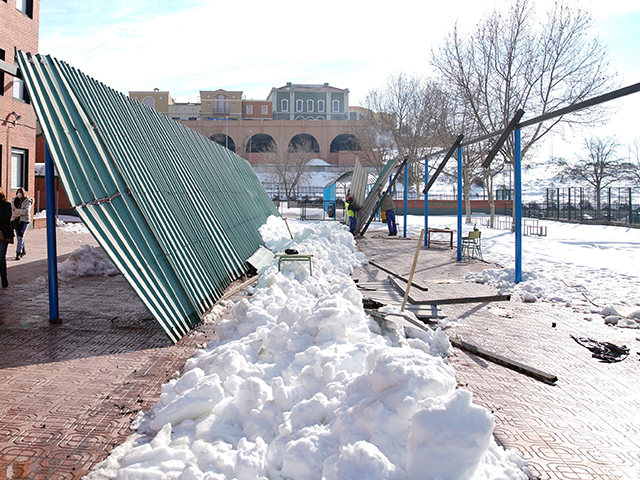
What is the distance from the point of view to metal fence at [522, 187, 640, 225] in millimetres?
25906

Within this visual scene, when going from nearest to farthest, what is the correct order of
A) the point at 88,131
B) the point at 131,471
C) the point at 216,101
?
the point at 131,471 → the point at 88,131 → the point at 216,101

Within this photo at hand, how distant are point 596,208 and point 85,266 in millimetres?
29555

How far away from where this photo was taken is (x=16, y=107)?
17906 mm

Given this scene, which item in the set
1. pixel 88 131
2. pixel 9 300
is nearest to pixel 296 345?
pixel 88 131

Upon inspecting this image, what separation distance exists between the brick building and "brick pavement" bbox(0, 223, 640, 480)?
12337mm

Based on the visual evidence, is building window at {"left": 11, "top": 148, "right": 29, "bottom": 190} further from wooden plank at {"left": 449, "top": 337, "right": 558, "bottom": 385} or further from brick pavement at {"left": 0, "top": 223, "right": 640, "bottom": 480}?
wooden plank at {"left": 449, "top": 337, "right": 558, "bottom": 385}

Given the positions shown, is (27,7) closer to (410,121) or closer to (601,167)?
(410,121)

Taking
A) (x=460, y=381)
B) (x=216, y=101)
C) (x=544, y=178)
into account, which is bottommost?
(x=460, y=381)

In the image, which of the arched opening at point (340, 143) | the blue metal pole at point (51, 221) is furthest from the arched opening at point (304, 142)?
the blue metal pole at point (51, 221)

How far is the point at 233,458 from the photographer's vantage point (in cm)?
273

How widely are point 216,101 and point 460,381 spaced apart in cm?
8094

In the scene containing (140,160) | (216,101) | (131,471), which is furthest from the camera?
(216,101)

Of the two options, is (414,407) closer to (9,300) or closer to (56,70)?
(56,70)

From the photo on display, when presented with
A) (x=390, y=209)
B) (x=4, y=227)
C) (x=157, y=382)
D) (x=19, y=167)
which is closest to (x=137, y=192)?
(x=157, y=382)
